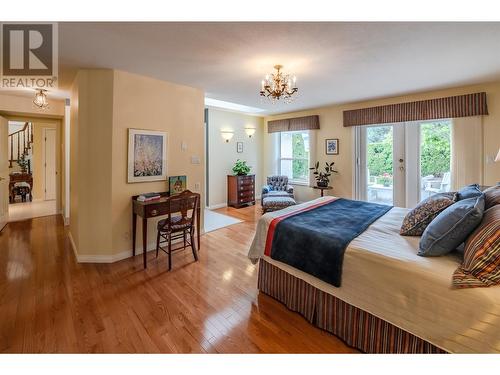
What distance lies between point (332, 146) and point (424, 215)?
3652 mm

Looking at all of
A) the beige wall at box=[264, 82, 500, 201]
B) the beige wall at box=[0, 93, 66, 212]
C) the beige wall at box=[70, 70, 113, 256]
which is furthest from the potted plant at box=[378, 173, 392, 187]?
the beige wall at box=[0, 93, 66, 212]

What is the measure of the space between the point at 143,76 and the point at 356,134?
4.01 meters

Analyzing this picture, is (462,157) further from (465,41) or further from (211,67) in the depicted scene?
(211,67)

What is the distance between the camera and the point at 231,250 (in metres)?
3.46

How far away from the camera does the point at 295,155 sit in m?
6.36

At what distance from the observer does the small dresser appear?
607 centimetres

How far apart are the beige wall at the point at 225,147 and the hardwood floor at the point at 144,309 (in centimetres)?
295

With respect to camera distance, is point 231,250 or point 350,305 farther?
point 231,250

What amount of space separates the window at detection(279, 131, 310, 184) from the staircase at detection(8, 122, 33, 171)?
755 centimetres

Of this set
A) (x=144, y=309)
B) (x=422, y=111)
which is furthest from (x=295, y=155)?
(x=144, y=309)

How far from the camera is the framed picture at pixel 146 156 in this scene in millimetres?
3143

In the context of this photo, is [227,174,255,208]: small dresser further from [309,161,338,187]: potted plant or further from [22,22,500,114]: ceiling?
[22,22,500,114]: ceiling

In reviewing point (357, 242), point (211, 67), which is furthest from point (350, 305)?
point (211, 67)
